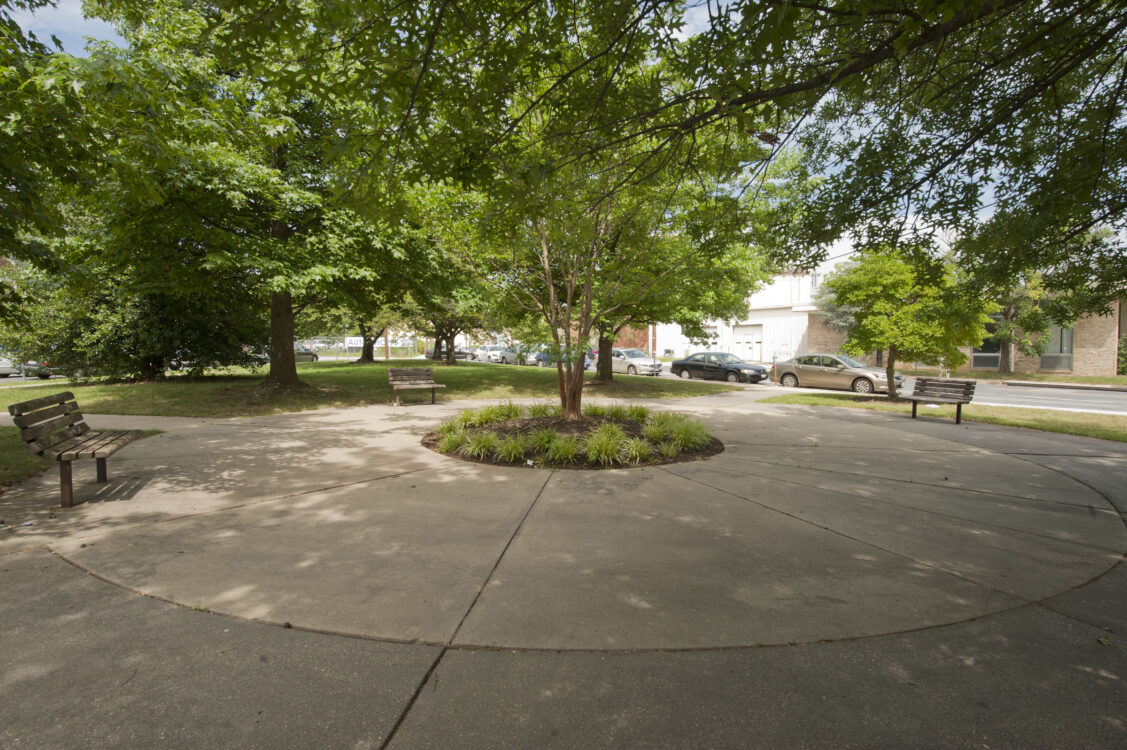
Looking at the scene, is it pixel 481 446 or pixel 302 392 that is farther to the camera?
pixel 302 392

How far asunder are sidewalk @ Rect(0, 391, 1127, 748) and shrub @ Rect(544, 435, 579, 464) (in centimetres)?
82

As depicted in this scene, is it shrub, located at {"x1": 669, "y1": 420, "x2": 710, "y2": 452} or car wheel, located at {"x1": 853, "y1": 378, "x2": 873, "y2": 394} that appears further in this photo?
car wheel, located at {"x1": 853, "y1": 378, "x2": 873, "y2": 394}

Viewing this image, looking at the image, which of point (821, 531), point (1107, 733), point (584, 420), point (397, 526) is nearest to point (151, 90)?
point (397, 526)

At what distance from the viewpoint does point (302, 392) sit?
13875 mm

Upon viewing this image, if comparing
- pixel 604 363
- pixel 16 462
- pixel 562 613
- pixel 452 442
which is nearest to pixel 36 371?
pixel 16 462

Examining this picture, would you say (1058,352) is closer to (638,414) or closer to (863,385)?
(863,385)

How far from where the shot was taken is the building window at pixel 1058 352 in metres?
28.6

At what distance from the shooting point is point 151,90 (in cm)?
504

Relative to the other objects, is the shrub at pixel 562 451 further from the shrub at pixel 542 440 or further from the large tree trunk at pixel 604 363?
the large tree trunk at pixel 604 363

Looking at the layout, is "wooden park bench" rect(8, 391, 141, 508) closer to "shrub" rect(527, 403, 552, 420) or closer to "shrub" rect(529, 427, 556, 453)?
"shrub" rect(529, 427, 556, 453)

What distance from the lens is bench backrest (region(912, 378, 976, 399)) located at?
11.0 metres

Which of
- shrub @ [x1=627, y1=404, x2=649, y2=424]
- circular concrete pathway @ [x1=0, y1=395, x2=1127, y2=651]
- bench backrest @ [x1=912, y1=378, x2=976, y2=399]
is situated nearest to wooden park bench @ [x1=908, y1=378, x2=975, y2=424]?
→ bench backrest @ [x1=912, y1=378, x2=976, y2=399]

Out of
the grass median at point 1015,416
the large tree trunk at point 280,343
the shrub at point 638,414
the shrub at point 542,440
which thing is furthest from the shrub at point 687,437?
the large tree trunk at point 280,343

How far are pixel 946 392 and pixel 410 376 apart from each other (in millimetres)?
12188
